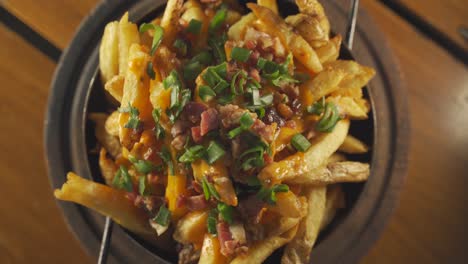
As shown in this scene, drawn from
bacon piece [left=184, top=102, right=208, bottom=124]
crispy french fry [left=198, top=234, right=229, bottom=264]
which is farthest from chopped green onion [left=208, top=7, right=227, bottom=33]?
crispy french fry [left=198, top=234, right=229, bottom=264]

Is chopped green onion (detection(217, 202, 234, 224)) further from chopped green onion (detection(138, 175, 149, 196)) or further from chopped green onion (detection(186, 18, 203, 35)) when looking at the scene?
chopped green onion (detection(186, 18, 203, 35))

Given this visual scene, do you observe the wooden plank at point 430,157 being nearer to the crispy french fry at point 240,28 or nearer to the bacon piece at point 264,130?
the crispy french fry at point 240,28

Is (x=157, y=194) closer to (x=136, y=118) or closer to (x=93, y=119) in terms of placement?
(x=136, y=118)

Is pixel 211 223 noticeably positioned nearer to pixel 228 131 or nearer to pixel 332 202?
pixel 228 131

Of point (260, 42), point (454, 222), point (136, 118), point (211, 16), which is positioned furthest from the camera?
point (454, 222)

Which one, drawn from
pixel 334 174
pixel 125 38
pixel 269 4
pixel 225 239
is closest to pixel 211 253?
pixel 225 239

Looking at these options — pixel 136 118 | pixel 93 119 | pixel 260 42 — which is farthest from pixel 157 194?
pixel 260 42
